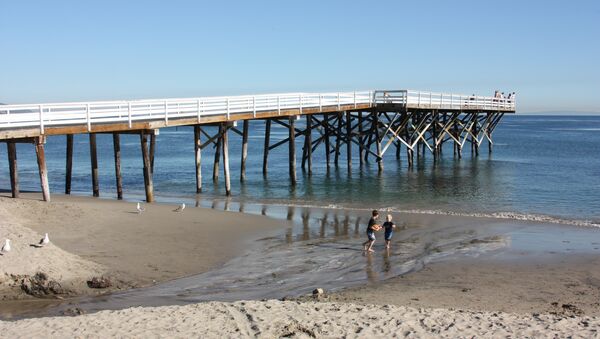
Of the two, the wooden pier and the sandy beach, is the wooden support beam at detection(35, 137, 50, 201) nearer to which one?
the wooden pier

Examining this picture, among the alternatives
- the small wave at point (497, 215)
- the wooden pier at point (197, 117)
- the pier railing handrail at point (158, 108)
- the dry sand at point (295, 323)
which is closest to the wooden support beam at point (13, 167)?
the wooden pier at point (197, 117)

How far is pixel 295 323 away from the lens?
329 inches

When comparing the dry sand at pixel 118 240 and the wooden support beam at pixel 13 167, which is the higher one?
the wooden support beam at pixel 13 167

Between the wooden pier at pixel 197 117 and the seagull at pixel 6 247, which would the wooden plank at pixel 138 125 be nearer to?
the wooden pier at pixel 197 117

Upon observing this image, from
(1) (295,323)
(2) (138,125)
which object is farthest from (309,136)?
(1) (295,323)

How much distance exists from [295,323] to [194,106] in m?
16.8

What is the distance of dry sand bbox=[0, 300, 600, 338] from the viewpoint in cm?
801

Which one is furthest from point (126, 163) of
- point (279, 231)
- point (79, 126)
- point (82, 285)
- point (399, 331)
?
point (399, 331)

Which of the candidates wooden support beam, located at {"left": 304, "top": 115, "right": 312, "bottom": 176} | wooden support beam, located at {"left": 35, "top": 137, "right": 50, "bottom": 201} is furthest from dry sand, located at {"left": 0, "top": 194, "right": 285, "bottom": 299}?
wooden support beam, located at {"left": 304, "top": 115, "right": 312, "bottom": 176}

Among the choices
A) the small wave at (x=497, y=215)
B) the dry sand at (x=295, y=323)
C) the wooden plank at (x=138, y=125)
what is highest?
the wooden plank at (x=138, y=125)

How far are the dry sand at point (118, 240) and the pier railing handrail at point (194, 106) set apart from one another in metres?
2.48

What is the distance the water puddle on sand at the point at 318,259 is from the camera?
10203 mm

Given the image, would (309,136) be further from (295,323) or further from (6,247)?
(295,323)

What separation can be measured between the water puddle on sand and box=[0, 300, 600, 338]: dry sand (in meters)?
0.96
